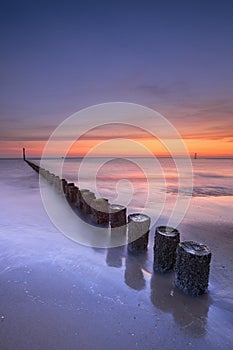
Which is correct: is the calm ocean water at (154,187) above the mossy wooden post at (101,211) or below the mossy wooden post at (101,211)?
below

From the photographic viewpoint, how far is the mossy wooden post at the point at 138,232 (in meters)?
3.96

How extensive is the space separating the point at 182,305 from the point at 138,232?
1.45 meters

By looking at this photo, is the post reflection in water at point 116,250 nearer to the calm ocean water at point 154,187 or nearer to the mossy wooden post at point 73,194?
the calm ocean water at point 154,187

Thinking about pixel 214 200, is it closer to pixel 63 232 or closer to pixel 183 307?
pixel 63 232

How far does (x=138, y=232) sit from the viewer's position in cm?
401

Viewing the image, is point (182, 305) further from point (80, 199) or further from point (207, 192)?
point (207, 192)

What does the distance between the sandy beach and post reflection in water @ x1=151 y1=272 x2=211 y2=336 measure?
11mm

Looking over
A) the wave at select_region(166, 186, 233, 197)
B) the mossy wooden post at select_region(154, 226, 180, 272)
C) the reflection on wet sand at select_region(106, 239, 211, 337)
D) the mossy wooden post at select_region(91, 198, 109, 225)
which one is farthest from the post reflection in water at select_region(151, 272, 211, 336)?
the wave at select_region(166, 186, 233, 197)

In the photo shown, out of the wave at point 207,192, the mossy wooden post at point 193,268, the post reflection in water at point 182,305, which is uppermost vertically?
the mossy wooden post at point 193,268

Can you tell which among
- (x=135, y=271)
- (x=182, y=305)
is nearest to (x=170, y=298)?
(x=182, y=305)

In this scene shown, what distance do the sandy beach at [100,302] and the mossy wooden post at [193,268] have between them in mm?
129

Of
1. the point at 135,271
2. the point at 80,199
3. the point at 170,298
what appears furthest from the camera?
the point at 80,199

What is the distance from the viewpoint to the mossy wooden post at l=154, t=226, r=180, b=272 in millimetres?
3344

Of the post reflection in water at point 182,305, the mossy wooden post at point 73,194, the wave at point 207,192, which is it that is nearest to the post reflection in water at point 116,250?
the post reflection in water at point 182,305
